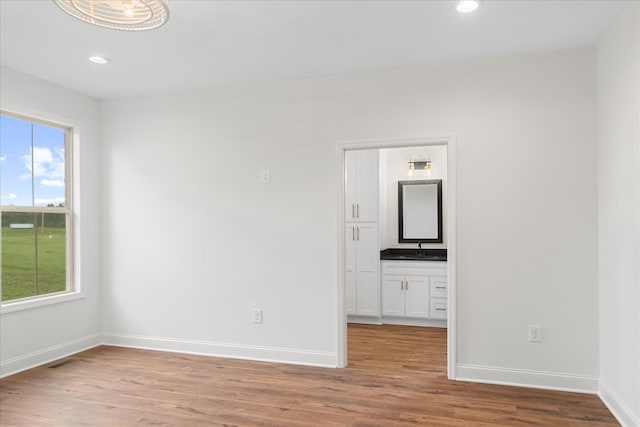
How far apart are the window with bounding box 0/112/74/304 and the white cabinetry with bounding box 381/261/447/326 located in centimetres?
356

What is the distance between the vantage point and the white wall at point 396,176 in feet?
19.2

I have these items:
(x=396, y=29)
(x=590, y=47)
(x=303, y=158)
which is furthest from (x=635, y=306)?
(x=303, y=158)

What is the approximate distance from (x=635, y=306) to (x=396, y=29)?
90.0 inches

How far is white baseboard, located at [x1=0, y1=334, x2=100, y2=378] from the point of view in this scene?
3641mm

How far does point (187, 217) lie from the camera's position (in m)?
4.30

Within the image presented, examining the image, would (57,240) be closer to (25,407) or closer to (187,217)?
(187,217)

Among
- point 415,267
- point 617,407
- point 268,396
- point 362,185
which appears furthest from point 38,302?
point 617,407

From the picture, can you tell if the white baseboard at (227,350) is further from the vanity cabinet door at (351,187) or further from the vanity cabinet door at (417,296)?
the vanity cabinet door at (351,187)

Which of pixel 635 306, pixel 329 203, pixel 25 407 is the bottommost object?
pixel 25 407

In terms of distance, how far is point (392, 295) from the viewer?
5348 millimetres

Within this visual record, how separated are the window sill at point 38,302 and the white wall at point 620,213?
4.62 metres

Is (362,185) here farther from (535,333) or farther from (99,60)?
(99,60)

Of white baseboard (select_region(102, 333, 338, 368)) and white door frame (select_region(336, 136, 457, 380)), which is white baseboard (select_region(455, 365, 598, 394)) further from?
white baseboard (select_region(102, 333, 338, 368))

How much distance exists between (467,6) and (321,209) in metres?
1.97
